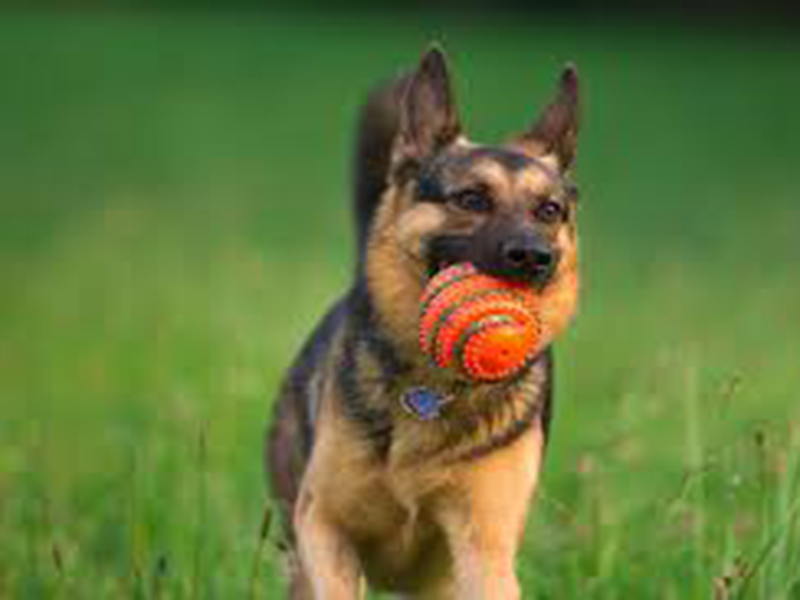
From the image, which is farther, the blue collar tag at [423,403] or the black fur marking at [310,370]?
the black fur marking at [310,370]

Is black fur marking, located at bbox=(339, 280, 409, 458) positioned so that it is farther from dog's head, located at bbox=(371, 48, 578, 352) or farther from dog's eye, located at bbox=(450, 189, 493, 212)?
dog's eye, located at bbox=(450, 189, 493, 212)

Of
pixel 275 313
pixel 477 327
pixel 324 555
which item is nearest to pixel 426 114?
pixel 477 327

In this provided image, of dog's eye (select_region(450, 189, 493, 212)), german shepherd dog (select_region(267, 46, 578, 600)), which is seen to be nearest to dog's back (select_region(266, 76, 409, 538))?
german shepherd dog (select_region(267, 46, 578, 600))

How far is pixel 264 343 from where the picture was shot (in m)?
9.50

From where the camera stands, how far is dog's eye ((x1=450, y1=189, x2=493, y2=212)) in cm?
514

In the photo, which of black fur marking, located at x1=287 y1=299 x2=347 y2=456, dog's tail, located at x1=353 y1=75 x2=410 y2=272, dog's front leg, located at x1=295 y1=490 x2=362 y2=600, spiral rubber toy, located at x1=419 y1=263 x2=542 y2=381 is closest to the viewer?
spiral rubber toy, located at x1=419 y1=263 x2=542 y2=381

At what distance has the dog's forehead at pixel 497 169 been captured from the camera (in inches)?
204

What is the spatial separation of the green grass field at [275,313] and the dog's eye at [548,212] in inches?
24.5

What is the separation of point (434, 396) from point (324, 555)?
57cm

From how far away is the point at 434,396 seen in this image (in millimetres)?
4973

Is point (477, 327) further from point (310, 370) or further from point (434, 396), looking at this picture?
point (310, 370)

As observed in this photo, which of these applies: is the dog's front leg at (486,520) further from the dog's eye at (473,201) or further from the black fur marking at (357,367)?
the dog's eye at (473,201)

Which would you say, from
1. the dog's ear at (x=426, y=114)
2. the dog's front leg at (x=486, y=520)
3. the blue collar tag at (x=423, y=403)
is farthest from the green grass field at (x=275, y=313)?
the dog's ear at (x=426, y=114)

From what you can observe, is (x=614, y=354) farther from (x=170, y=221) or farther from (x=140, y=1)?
(x=140, y=1)
